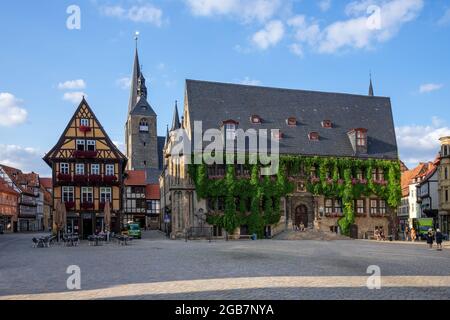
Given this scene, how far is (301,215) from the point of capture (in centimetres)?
5131

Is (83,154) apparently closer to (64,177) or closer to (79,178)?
(79,178)

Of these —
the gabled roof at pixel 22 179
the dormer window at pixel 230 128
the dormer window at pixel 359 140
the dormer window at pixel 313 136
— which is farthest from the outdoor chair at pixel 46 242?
the gabled roof at pixel 22 179

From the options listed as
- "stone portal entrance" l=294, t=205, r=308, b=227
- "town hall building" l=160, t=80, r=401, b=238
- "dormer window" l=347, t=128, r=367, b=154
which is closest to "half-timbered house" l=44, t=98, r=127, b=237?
"town hall building" l=160, t=80, r=401, b=238

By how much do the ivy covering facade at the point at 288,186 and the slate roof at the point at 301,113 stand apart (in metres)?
1.28

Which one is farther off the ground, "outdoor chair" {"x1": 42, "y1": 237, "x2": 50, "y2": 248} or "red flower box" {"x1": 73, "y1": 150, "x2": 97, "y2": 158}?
"red flower box" {"x1": 73, "y1": 150, "x2": 97, "y2": 158}

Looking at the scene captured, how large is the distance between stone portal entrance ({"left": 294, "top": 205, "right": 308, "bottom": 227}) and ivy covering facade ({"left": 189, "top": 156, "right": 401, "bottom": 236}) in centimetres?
178

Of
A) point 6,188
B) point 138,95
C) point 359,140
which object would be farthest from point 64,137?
point 138,95

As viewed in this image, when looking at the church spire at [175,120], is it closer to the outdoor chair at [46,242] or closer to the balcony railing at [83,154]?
the balcony railing at [83,154]

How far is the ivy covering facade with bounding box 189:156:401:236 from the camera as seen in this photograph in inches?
1925

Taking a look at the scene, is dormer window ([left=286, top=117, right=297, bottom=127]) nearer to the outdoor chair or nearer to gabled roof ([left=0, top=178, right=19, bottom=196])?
the outdoor chair

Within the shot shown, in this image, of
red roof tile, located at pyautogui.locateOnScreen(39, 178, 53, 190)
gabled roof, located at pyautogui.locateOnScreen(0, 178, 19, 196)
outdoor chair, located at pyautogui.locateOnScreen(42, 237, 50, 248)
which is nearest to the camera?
outdoor chair, located at pyautogui.locateOnScreen(42, 237, 50, 248)

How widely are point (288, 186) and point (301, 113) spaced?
9.14m

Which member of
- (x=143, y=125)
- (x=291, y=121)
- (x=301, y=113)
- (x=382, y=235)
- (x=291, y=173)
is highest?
(x=143, y=125)
